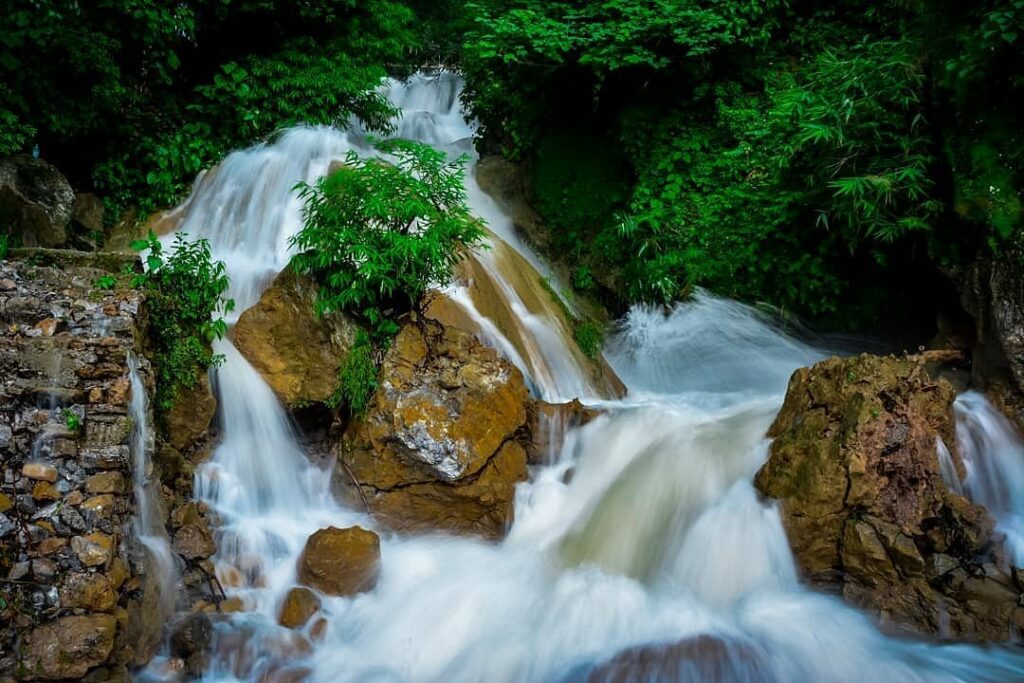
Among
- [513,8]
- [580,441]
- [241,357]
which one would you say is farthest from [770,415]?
[513,8]

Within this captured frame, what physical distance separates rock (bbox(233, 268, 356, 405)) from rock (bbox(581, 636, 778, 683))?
2.92 meters

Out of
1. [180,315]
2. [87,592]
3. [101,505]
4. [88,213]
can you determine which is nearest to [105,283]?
[180,315]

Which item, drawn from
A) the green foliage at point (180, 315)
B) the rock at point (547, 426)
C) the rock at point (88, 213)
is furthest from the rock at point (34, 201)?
the rock at point (547, 426)

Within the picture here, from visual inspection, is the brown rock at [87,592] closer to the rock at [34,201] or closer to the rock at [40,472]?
the rock at [40,472]

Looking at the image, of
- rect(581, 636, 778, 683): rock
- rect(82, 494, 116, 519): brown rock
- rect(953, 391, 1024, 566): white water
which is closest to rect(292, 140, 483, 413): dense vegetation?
rect(82, 494, 116, 519): brown rock

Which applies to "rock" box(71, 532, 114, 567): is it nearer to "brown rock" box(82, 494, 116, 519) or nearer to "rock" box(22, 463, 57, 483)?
"brown rock" box(82, 494, 116, 519)

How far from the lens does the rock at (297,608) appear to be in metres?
4.26

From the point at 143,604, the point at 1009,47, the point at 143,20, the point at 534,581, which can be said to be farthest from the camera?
the point at 143,20

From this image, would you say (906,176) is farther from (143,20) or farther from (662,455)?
Answer: (143,20)

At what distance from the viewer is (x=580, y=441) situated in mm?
5867

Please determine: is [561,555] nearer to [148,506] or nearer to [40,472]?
[148,506]

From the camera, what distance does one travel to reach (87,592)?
3.29 metres

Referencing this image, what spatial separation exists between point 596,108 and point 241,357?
633 centimetres

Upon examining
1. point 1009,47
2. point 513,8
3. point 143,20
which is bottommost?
point 143,20
